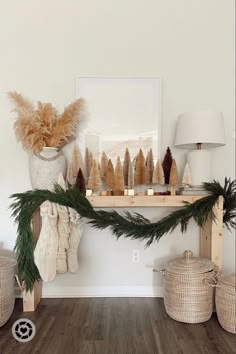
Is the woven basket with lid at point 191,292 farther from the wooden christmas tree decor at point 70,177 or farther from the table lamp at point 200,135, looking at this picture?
the wooden christmas tree decor at point 70,177

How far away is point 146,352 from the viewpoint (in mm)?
1331

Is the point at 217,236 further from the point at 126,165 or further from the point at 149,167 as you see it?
the point at 126,165

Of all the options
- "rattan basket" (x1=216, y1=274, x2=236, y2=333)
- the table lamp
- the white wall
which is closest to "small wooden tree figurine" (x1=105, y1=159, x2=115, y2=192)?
the white wall

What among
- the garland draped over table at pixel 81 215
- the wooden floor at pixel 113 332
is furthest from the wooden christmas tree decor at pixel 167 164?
the wooden floor at pixel 113 332

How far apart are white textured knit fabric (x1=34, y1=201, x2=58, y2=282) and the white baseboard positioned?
0.45m

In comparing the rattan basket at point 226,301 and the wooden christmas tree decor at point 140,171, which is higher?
the wooden christmas tree decor at point 140,171

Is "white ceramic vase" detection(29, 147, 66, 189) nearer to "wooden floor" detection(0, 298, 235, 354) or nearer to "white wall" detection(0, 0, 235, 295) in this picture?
"white wall" detection(0, 0, 235, 295)

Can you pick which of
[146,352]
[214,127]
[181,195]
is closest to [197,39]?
[214,127]

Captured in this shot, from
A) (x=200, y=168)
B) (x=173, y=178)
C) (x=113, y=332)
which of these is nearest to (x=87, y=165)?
(x=173, y=178)

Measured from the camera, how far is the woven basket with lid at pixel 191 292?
62.6 inches

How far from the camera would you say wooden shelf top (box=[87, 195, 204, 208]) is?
1.70 meters

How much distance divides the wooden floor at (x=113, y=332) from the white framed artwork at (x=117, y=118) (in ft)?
3.60

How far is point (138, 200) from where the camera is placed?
171 centimetres

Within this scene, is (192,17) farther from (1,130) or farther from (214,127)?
(1,130)
